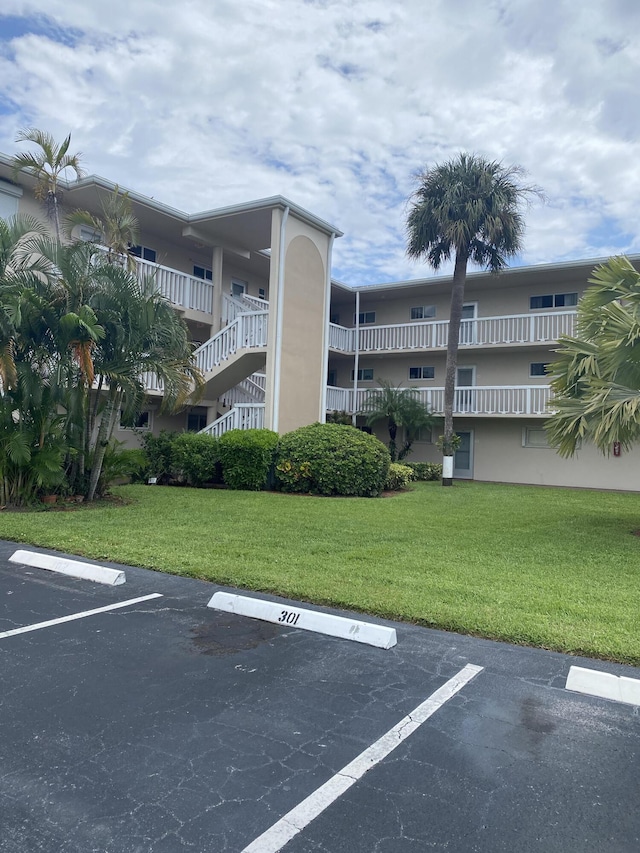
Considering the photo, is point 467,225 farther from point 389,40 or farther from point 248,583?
point 248,583

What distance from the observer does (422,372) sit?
24812 mm

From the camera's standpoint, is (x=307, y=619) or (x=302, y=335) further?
(x=302, y=335)

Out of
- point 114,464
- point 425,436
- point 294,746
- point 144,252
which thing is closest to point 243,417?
point 114,464

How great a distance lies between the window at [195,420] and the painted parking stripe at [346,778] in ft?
57.6

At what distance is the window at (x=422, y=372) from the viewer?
80.7 ft

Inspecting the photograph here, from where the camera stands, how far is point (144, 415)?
19.7 meters

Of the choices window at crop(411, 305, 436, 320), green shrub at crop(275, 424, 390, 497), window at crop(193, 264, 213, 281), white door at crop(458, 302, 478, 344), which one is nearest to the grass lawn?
green shrub at crop(275, 424, 390, 497)

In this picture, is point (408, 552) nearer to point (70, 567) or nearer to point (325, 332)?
point (70, 567)

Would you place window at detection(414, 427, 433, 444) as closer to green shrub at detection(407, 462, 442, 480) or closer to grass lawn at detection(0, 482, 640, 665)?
green shrub at detection(407, 462, 442, 480)

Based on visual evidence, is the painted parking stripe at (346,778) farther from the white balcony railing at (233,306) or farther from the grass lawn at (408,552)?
the white balcony railing at (233,306)

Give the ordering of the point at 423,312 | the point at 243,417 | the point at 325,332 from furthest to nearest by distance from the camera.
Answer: the point at 423,312 → the point at 325,332 → the point at 243,417

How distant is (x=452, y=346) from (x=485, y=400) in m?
2.66

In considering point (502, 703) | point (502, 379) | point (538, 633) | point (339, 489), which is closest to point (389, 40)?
point (339, 489)

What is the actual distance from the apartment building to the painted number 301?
1173cm
